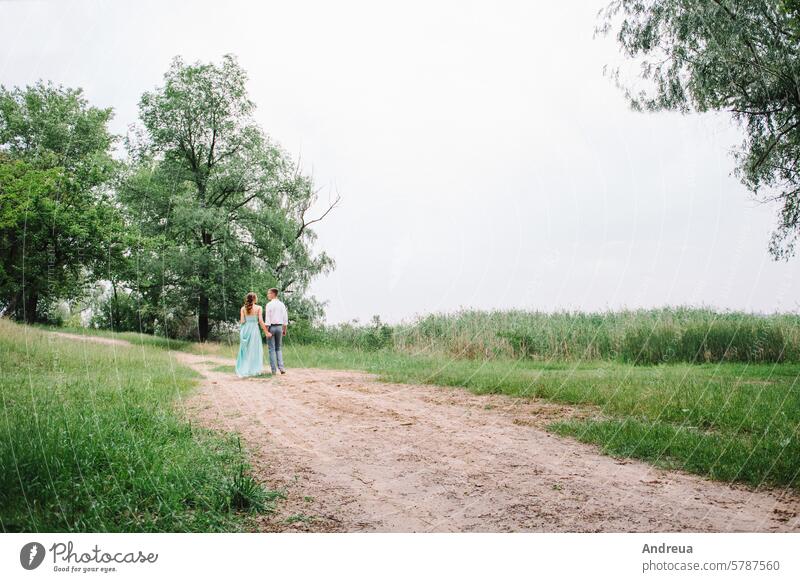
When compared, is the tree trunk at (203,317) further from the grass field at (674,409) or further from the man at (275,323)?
the man at (275,323)

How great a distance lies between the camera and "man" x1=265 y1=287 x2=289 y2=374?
7.79m

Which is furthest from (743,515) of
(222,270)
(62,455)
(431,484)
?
(222,270)

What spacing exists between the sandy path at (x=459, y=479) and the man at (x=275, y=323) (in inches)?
90.1

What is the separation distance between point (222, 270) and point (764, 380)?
772 centimetres

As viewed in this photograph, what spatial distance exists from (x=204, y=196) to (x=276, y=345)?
5351 millimetres

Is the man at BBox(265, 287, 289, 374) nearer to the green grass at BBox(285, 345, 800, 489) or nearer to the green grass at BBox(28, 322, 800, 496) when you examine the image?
the green grass at BBox(28, 322, 800, 496)

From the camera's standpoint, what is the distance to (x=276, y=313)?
26.5 feet

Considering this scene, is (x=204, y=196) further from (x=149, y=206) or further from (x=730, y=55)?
(x=730, y=55)

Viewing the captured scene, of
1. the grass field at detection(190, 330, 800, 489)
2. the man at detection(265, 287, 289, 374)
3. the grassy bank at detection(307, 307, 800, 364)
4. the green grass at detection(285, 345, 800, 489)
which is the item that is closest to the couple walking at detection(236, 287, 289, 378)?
the man at detection(265, 287, 289, 374)

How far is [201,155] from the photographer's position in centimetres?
428

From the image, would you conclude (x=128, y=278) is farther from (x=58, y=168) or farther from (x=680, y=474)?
(x=680, y=474)

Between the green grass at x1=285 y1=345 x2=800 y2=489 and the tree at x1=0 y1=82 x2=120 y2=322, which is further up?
the tree at x1=0 y1=82 x2=120 y2=322

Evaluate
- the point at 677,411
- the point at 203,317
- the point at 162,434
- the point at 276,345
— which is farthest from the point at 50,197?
the point at 276,345

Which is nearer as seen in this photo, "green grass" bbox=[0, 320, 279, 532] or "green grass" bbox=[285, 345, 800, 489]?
"green grass" bbox=[0, 320, 279, 532]
